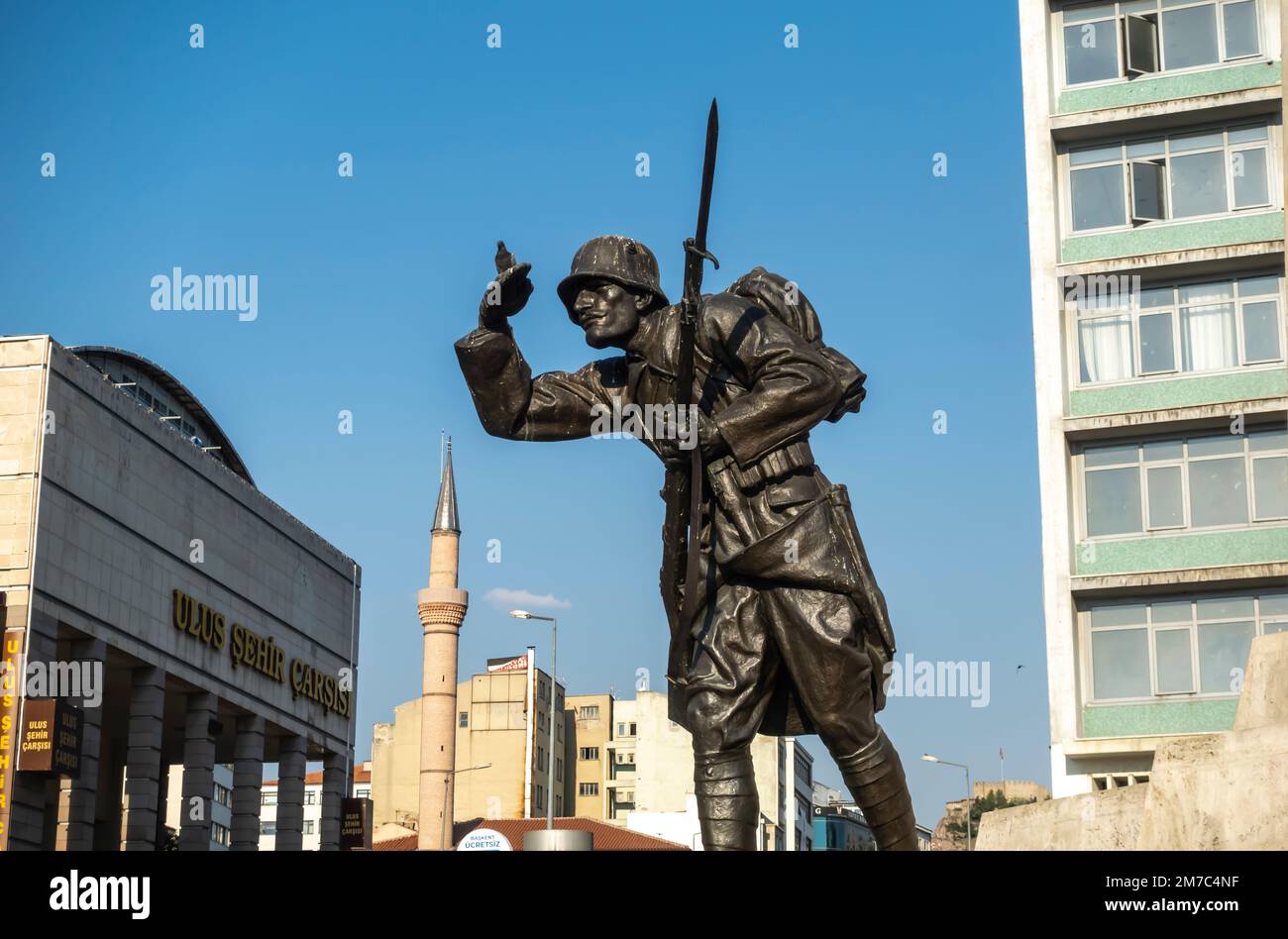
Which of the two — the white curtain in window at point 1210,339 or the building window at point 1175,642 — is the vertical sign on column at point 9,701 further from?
the white curtain in window at point 1210,339

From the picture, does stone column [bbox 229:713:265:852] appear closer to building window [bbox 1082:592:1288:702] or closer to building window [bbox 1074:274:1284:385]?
building window [bbox 1082:592:1288:702]

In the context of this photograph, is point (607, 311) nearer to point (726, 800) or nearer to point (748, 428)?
point (748, 428)

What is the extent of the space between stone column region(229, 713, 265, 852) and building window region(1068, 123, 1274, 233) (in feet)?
93.0

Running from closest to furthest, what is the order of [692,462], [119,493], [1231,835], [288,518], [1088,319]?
[692,462], [1231,835], [1088,319], [119,493], [288,518]

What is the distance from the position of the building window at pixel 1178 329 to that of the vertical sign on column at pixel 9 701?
2293 cm

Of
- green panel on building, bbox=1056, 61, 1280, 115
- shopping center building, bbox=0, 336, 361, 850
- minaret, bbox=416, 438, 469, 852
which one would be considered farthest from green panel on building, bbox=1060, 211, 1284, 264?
minaret, bbox=416, 438, 469, 852

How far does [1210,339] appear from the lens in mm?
34438

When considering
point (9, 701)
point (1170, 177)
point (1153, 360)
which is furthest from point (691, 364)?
point (9, 701)

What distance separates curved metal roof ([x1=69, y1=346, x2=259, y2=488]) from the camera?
4907cm
